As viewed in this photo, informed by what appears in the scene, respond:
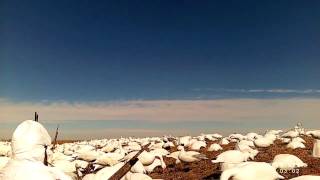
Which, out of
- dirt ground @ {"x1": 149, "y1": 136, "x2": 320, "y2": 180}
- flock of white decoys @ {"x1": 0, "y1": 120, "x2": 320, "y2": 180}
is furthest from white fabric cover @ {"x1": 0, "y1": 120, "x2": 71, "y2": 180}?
dirt ground @ {"x1": 149, "y1": 136, "x2": 320, "y2": 180}

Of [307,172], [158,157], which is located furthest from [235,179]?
[158,157]

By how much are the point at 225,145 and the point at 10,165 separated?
137 feet

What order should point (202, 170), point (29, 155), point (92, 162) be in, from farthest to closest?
1. point (92, 162)
2. point (202, 170)
3. point (29, 155)

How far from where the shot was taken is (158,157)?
108 feet

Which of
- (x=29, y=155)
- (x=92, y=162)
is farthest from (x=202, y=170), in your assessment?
(x=29, y=155)

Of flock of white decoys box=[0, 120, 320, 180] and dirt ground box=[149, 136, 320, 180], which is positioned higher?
flock of white decoys box=[0, 120, 320, 180]

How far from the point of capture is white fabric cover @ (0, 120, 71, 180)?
7.93 m

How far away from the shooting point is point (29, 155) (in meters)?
7.99

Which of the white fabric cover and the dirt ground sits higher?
the white fabric cover

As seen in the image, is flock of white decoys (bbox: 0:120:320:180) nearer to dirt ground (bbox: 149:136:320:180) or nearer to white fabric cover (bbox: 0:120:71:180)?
white fabric cover (bbox: 0:120:71:180)

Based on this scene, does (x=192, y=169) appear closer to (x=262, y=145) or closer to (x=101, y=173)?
(x=262, y=145)

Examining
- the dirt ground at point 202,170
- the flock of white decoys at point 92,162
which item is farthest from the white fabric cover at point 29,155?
the dirt ground at point 202,170

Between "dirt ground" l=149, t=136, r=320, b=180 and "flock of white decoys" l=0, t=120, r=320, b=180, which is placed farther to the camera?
"dirt ground" l=149, t=136, r=320, b=180

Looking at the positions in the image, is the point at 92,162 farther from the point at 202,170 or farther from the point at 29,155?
the point at 29,155
